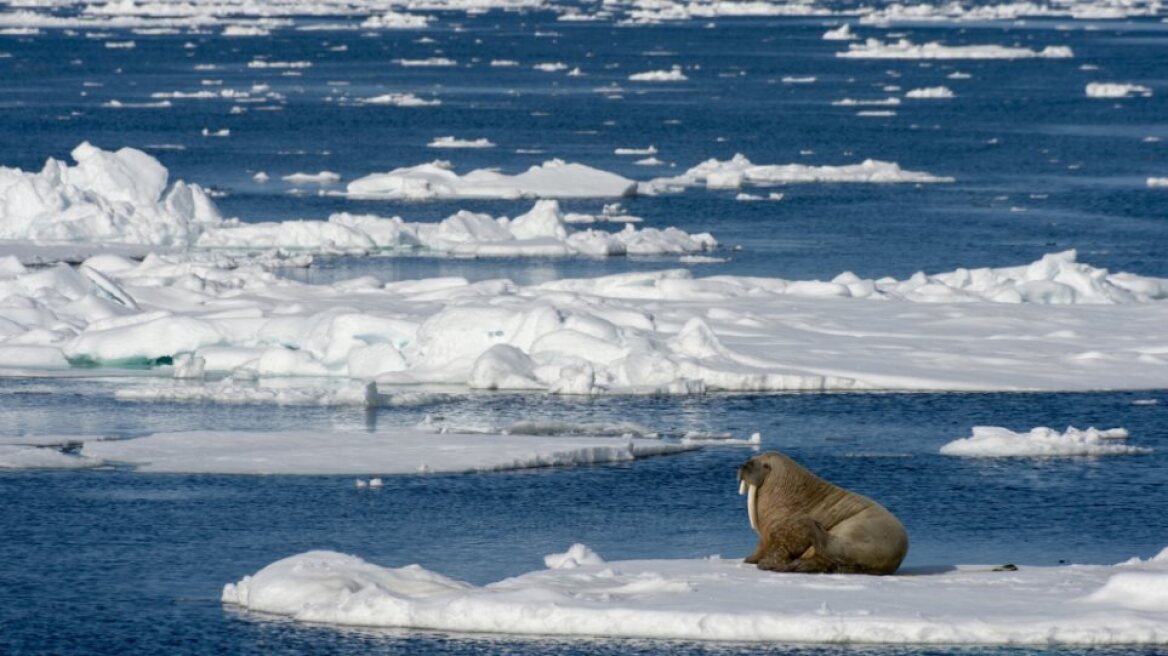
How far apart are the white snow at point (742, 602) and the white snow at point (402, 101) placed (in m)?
79.1

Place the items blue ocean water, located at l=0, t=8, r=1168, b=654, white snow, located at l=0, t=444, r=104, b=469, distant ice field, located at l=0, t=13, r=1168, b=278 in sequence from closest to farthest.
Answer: blue ocean water, located at l=0, t=8, r=1168, b=654 → white snow, located at l=0, t=444, r=104, b=469 → distant ice field, located at l=0, t=13, r=1168, b=278

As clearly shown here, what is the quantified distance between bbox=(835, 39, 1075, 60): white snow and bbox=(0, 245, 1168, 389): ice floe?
90.4 metres

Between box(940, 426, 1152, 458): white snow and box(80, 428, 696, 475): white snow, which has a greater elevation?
box(940, 426, 1152, 458): white snow

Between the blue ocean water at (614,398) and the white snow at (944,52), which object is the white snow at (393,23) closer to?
the blue ocean water at (614,398)

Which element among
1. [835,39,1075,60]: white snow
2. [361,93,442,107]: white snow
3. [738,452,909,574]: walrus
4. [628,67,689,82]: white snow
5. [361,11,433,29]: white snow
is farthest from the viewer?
[361,11,433,29]: white snow

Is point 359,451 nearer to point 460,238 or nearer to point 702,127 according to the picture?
point 460,238

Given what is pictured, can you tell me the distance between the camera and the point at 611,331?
33625mm

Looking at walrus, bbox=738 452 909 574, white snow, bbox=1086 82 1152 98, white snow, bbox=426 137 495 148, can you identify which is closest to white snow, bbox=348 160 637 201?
white snow, bbox=426 137 495 148

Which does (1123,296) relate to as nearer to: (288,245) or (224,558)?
(288,245)

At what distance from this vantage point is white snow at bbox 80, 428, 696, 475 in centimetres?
2620

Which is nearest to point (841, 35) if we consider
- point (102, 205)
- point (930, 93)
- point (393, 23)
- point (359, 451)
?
point (393, 23)

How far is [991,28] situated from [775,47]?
26543mm

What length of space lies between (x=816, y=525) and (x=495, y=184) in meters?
44.5

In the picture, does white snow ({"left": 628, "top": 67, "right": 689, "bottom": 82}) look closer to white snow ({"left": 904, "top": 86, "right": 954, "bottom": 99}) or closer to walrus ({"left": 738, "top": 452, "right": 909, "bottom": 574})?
white snow ({"left": 904, "top": 86, "right": 954, "bottom": 99})
